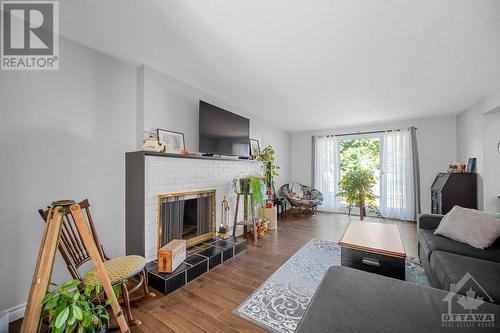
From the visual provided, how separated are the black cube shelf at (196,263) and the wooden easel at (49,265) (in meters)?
0.58

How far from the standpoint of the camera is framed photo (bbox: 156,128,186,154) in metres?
2.44

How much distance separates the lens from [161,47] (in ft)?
6.50

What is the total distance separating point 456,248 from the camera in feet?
5.96

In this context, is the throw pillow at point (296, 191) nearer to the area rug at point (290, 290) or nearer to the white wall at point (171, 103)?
the area rug at point (290, 290)

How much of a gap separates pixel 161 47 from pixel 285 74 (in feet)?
4.60

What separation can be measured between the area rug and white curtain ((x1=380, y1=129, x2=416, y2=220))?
253cm

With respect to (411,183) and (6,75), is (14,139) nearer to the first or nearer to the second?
(6,75)

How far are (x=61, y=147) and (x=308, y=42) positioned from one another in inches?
96.0

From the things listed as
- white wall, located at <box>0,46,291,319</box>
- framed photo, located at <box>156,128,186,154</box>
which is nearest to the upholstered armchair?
framed photo, located at <box>156,128,186,154</box>

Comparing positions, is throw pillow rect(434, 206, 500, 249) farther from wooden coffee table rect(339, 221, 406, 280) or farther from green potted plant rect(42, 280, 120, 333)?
green potted plant rect(42, 280, 120, 333)

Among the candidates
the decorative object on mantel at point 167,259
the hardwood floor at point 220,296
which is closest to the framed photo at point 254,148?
the hardwood floor at point 220,296

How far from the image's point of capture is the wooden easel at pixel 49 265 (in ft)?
3.64

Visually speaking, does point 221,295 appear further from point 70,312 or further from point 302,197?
point 302,197

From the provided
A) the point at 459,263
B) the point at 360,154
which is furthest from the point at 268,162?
the point at 459,263
